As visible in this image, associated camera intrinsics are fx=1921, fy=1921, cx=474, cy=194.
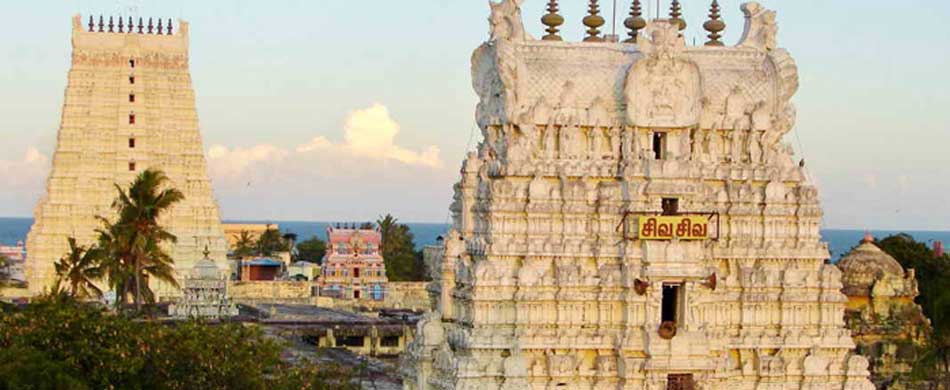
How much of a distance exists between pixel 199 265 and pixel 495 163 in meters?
47.4

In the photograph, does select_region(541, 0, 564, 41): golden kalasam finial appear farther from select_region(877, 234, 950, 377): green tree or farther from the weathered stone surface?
the weathered stone surface

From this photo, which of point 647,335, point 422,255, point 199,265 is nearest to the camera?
point 647,335

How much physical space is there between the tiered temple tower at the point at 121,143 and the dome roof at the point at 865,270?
40957 mm

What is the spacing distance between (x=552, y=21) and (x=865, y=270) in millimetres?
28221

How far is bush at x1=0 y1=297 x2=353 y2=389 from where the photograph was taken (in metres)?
44.6

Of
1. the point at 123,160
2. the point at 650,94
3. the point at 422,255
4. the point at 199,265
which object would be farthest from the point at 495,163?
the point at 422,255

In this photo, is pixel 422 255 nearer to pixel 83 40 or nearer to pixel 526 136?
pixel 83 40

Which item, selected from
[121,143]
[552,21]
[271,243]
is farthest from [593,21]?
[271,243]

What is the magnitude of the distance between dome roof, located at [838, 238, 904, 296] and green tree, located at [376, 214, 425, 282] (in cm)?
6211

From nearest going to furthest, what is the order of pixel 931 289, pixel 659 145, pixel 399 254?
pixel 659 145, pixel 931 289, pixel 399 254

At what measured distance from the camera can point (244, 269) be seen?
413 ft

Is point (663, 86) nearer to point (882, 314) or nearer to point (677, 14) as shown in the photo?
point (677, 14)

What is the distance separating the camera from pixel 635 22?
Result: 4641cm

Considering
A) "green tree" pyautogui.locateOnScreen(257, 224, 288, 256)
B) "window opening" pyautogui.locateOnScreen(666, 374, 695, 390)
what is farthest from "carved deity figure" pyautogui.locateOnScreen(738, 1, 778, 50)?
"green tree" pyautogui.locateOnScreen(257, 224, 288, 256)
